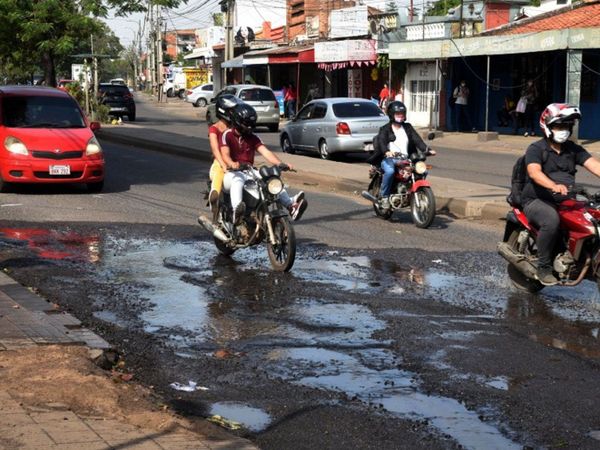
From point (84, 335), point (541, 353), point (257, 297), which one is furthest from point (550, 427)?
point (257, 297)

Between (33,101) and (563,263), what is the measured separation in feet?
38.7

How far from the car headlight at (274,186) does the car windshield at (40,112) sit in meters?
8.45

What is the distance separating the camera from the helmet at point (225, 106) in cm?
1062

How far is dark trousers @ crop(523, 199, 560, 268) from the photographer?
843 centimetres

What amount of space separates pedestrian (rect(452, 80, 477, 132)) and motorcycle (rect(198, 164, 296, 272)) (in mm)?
28692

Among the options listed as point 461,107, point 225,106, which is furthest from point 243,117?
point 461,107

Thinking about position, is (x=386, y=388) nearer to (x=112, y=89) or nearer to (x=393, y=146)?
(x=393, y=146)

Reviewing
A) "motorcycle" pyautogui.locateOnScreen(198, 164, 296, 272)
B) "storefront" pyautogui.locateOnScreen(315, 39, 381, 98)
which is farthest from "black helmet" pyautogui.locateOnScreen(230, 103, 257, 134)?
"storefront" pyautogui.locateOnScreen(315, 39, 381, 98)

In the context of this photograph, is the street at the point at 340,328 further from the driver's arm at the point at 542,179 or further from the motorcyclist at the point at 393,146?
the driver's arm at the point at 542,179

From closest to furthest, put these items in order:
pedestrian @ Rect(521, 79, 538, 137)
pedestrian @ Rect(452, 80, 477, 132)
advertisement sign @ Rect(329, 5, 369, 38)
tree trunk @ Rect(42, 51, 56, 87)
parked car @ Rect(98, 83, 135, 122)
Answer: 1. tree trunk @ Rect(42, 51, 56, 87)
2. pedestrian @ Rect(521, 79, 538, 137)
3. pedestrian @ Rect(452, 80, 477, 132)
4. parked car @ Rect(98, 83, 135, 122)
5. advertisement sign @ Rect(329, 5, 369, 38)

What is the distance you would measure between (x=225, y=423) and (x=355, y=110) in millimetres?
20290

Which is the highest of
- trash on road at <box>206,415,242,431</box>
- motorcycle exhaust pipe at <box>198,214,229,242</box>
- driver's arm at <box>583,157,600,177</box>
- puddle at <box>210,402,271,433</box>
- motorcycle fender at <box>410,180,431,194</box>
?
driver's arm at <box>583,157,600,177</box>

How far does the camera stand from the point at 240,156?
1080cm

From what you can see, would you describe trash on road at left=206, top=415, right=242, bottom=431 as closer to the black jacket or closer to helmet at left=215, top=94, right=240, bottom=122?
helmet at left=215, top=94, right=240, bottom=122
